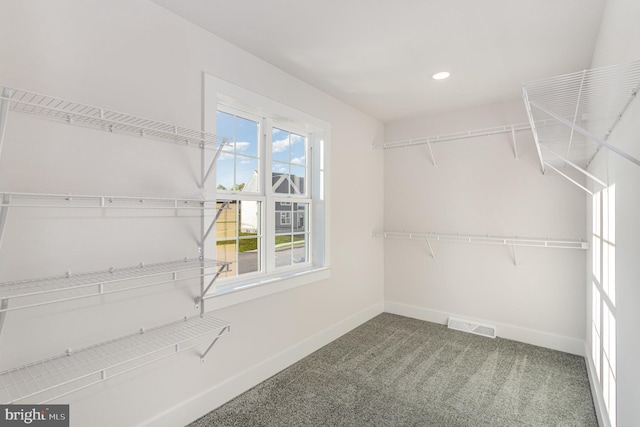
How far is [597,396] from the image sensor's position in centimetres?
209

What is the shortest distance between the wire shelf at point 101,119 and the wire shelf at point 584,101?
176 centimetres

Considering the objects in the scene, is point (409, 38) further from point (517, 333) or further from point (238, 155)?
point (517, 333)

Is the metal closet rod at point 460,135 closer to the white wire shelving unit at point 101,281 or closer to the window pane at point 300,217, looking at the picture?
the window pane at point 300,217

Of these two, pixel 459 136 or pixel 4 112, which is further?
pixel 459 136

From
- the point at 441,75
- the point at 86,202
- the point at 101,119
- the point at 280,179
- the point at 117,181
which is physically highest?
the point at 441,75

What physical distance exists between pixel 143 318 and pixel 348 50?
7.28 feet

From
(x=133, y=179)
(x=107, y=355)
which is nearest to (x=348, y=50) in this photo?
(x=133, y=179)

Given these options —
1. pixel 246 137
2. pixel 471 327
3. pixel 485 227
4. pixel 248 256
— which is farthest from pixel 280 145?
pixel 471 327

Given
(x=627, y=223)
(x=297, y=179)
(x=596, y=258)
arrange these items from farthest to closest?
(x=297, y=179) < (x=596, y=258) < (x=627, y=223)

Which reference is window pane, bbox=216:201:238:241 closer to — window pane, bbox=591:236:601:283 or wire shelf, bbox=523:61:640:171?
wire shelf, bbox=523:61:640:171

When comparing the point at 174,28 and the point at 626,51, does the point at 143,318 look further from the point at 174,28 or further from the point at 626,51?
the point at 626,51


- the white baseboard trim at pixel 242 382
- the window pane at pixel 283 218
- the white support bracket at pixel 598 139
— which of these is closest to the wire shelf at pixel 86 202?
the window pane at pixel 283 218

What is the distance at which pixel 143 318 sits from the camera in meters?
1.75

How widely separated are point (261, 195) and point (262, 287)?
748 mm
